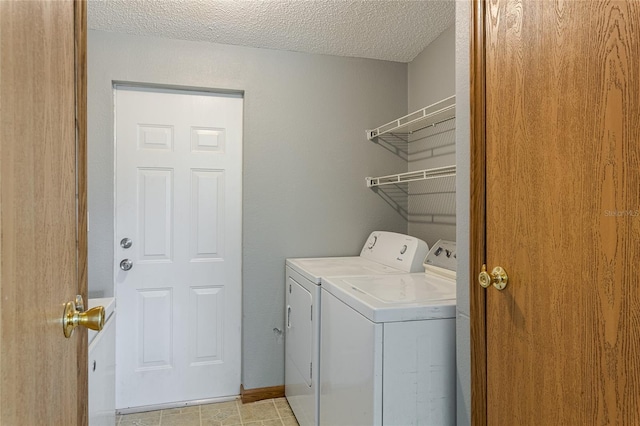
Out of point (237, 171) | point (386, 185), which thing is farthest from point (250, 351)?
A: point (386, 185)

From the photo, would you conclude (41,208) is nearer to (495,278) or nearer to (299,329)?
(495,278)

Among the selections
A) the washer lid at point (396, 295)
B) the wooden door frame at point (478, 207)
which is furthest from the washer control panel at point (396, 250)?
the wooden door frame at point (478, 207)

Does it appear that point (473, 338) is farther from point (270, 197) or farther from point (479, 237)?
point (270, 197)

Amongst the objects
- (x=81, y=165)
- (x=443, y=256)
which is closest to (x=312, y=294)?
(x=443, y=256)

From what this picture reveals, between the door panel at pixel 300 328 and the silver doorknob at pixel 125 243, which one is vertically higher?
the silver doorknob at pixel 125 243

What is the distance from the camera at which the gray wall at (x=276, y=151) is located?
93.3 inches

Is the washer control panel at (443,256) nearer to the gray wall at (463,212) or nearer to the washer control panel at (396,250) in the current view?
the washer control panel at (396,250)

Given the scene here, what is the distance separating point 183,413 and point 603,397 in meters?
2.35

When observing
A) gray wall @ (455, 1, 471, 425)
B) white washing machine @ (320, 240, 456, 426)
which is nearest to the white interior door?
white washing machine @ (320, 240, 456, 426)

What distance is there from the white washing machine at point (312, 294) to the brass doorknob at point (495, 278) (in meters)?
0.94

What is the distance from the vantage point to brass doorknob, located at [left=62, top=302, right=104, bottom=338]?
0.73 meters

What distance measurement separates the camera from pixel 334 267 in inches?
88.7

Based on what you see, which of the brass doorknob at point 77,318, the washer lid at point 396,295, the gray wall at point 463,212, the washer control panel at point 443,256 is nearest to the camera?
the brass doorknob at point 77,318

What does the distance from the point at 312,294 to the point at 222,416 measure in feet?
3.50
